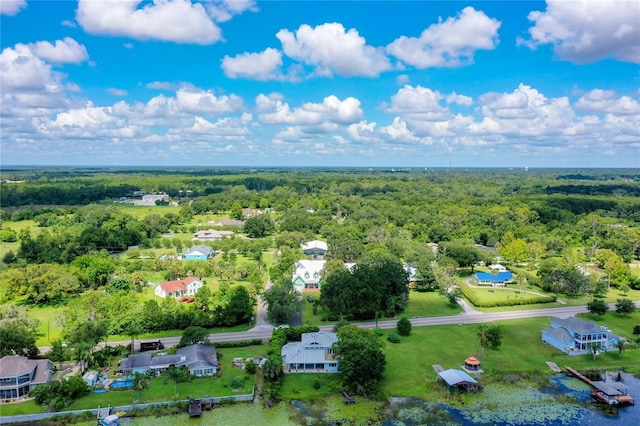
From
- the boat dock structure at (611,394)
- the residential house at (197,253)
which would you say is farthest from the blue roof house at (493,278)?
the residential house at (197,253)

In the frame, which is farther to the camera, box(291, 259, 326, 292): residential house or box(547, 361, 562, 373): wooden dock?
box(291, 259, 326, 292): residential house

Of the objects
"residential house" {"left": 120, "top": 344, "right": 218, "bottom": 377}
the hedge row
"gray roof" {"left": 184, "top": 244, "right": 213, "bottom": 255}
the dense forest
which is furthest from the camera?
"gray roof" {"left": 184, "top": 244, "right": 213, "bottom": 255}

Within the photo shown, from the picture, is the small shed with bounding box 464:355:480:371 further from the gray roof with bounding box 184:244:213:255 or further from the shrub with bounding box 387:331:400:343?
the gray roof with bounding box 184:244:213:255

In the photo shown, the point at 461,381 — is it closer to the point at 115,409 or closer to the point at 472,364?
the point at 472,364

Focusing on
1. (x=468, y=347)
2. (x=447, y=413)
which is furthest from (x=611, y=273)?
(x=447, y=413)

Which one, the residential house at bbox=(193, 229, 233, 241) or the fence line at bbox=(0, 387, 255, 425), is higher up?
the residential house at bbox=(193, 229, 233, 241)

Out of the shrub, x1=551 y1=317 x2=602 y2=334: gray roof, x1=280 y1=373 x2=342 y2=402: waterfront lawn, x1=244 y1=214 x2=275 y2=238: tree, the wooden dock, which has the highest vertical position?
x1=244 y1=214 x2=275 y2=238: tree

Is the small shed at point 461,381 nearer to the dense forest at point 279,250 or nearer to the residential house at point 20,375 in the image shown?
the dense forest at point 279,250

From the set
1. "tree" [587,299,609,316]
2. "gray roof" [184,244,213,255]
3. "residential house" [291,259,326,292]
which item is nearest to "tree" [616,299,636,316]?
"tree" [587,299,609,316]

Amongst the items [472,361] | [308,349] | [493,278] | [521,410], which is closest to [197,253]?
[308,349]

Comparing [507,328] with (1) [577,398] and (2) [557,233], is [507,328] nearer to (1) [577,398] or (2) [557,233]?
(1) [577,398]
